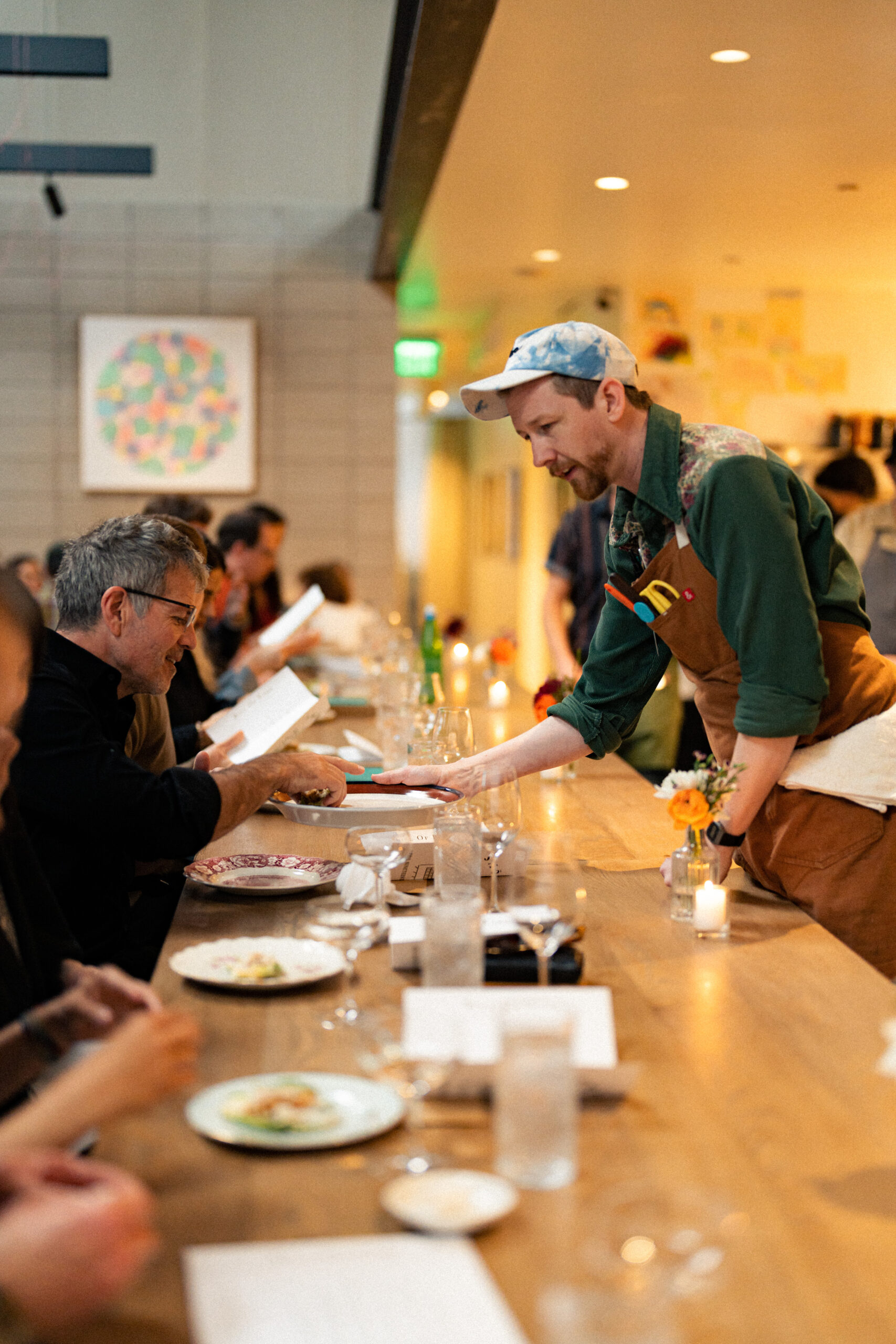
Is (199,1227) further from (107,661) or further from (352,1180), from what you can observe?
(107,661)

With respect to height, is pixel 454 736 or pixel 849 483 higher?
pixel 849 483

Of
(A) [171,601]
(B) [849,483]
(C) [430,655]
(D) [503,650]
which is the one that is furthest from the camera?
(B) [849,483]

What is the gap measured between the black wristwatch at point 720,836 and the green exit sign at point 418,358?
32.6 feet

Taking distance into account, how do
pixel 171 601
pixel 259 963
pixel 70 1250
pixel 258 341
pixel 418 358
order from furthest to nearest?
pixel 418 358, pixel 258 341, pixel 171 601, pixel 259 963, pixel 70 1250

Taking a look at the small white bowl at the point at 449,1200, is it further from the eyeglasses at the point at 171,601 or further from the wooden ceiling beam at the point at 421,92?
the wooden ceiling beam at the point at 421,92

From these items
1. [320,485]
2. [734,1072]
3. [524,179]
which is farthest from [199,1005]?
[320,485]

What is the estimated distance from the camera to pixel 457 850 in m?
1.90

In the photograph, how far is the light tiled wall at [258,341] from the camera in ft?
26.4

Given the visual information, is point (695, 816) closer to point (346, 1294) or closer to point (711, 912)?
point (711, 912)

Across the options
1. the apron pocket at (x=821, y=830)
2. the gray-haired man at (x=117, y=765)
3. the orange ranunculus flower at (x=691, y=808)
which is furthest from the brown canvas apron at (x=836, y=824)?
the gray-haired man at (x=117, y=765)

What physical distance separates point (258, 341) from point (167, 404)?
0.70 m

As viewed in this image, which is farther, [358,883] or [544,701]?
[544,701]

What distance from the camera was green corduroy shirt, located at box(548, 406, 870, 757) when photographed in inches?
74.2

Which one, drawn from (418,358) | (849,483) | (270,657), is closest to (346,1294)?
(270,657)
